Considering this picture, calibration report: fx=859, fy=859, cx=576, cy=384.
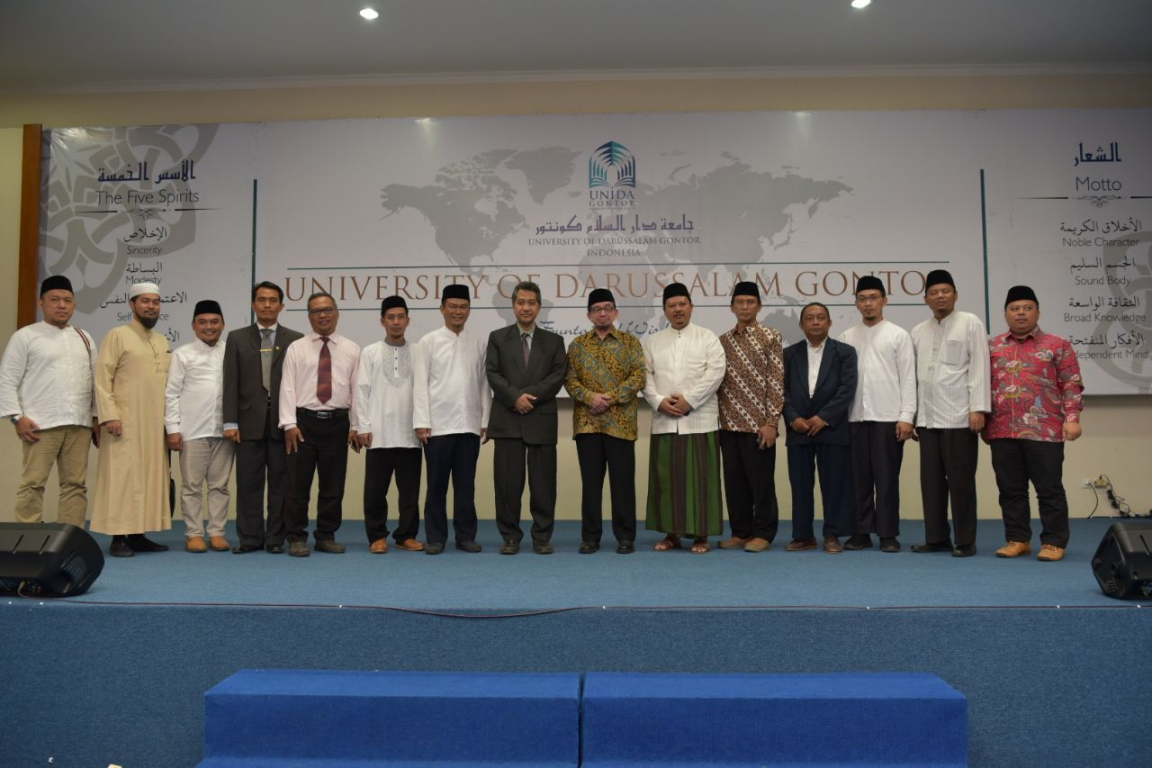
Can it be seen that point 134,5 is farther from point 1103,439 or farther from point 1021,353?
point 1103,439

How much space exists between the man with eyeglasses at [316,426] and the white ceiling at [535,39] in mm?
2408

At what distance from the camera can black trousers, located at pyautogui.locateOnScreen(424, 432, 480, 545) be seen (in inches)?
171

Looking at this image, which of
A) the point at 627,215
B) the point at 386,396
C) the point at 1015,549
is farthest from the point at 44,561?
the point at 627,215

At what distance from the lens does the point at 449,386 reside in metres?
4.39

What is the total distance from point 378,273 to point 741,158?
2.73 metres

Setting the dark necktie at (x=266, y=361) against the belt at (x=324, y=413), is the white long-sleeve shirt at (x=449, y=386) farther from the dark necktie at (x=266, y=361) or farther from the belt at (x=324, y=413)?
the dark necktie at (x=266, y=361)

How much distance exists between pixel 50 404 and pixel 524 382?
2371 mm

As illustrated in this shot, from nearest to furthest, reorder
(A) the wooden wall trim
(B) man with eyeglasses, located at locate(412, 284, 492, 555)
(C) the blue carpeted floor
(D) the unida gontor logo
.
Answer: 1. (C) the blue carpeted floor
2. (B) man with eyeglasses, located at locate(412, 284, 492, 555)
3. (D) the unida gontor logo
4. (A) the wooden wall trim

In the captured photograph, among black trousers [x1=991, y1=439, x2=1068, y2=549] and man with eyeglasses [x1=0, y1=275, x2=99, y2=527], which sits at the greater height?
man with eyeglasses [x1=0, y1=275, x2=99, y2=527]

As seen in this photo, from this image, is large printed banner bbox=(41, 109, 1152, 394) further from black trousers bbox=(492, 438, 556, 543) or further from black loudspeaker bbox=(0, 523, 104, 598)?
black loudspeaker bbox=(0, 523, 104, 598)

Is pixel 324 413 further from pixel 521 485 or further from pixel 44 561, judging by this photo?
pixel 44 561

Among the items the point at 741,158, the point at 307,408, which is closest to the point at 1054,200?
the point at 741,158

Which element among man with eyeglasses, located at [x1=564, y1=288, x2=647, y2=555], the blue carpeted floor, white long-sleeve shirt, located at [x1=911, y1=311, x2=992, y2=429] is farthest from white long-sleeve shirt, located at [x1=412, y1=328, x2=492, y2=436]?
white long-sleeve shirt, located at [x1=911, y1=311, x2=992, y2=429]

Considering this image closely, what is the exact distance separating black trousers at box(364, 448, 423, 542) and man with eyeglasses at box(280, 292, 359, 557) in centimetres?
15
